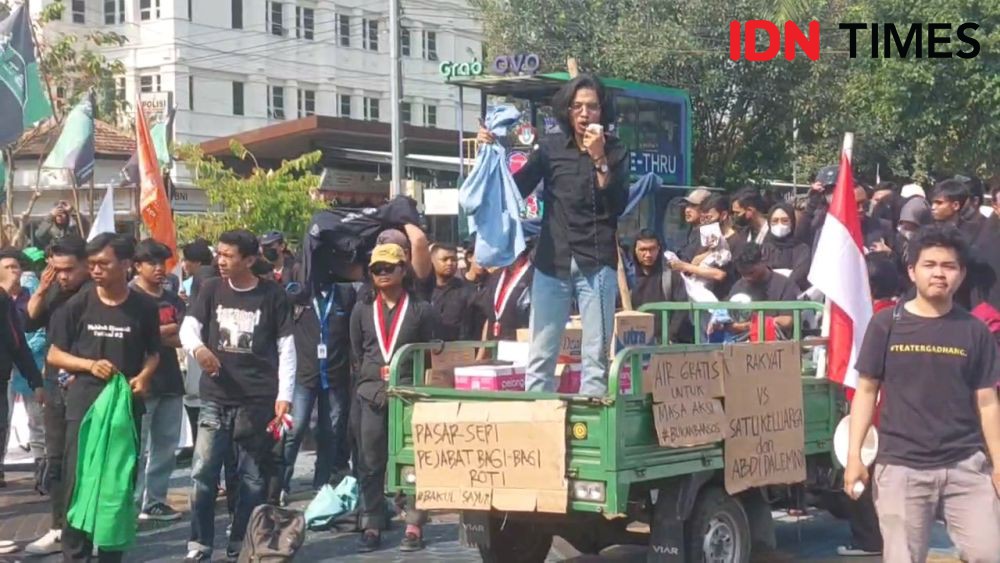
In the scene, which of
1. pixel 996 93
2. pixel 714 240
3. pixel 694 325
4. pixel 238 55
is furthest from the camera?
pixel 238 55

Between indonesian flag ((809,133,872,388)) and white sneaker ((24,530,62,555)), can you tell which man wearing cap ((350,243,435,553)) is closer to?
white sneaker ((24,530,62,555))

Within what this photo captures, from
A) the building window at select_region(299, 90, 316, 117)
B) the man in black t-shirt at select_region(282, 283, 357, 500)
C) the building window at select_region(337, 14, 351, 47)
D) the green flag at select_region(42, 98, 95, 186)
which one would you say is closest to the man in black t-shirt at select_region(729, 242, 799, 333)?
the man in black t-shirt at select_region(282, 283, 357, 500)

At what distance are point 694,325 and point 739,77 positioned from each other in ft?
97.7

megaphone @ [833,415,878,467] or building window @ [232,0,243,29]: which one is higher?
building window @ [232,0,243,29]

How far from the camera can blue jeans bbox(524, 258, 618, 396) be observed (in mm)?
7539

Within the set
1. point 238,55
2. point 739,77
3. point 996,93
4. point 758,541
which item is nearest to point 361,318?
point 758,541

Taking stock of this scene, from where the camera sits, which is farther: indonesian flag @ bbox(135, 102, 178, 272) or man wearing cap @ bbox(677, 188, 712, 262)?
indonesian flag @ bbox(135, 102, 178, 272)

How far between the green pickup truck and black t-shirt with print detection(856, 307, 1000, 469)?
4.19ft

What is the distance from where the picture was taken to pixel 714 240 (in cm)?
1217

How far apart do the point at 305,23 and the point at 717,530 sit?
50.6 metres

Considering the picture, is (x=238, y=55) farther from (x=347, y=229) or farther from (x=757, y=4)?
(x=347, y=229)

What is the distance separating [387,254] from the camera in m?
9.24

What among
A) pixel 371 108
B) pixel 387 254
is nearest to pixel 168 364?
pixel 387 254

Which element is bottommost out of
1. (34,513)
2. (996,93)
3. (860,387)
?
(34,513)
